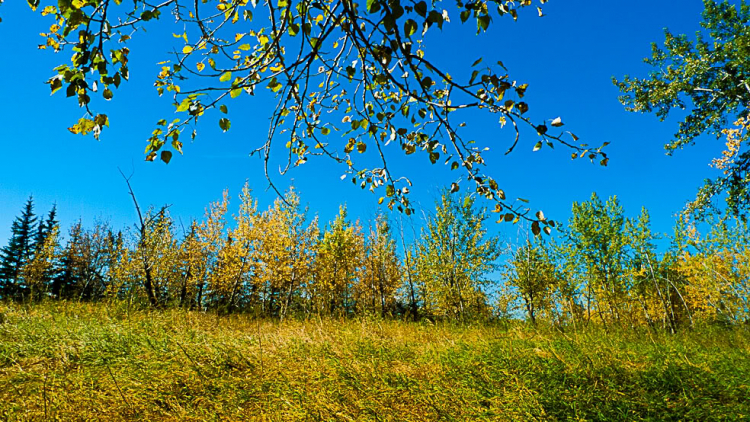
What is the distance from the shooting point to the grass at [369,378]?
273 cm

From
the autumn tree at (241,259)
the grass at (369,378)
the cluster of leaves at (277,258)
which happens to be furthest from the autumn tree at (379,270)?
the grass at (369,378)

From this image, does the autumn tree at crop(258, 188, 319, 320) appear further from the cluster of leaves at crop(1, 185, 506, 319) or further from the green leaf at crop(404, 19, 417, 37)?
the green leaf at crop(404, 19, 417, 37)

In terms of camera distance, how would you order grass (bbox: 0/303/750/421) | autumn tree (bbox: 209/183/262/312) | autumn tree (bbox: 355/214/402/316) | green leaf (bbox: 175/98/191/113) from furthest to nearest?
autumn tree (bbox: 355/214/402/316), autumn tree (bbox: 209/183/262/312), grass (bbox: 0/303/750/421), green leaf (bbox: 175/98/191/113)

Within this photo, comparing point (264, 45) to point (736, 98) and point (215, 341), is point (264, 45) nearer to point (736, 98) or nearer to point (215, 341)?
point (215, 341)

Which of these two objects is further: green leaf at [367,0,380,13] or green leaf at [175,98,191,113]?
green leaf at [175,98,191,113]

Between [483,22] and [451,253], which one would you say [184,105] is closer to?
[483,22]

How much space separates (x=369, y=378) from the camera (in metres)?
3.47

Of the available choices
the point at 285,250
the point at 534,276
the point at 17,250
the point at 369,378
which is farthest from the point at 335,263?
the point at 17,250

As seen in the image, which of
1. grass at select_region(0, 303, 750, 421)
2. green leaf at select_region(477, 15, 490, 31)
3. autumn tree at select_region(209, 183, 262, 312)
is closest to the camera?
green leaf at select_region(477, 15, 490, 31)

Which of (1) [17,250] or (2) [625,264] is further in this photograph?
(1) [17,250]

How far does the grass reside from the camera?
273cm

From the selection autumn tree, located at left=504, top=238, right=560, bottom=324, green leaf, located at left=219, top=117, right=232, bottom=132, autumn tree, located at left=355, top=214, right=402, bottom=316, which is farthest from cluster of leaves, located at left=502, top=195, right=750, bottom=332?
green leaf, located at left=219, top=117, right=232, bottom=132

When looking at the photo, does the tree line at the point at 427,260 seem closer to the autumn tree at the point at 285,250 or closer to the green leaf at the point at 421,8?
the autumn tree at the point at 285,250

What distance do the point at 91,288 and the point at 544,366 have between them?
3675 cm
